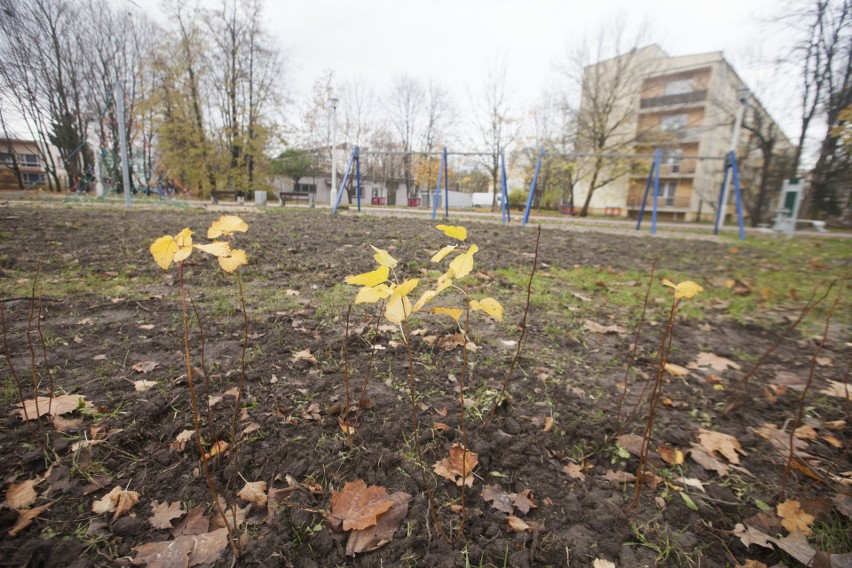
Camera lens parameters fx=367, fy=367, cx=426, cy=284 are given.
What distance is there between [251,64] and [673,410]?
2804 centimetres

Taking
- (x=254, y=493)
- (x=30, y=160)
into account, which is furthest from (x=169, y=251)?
(x=30, y=160)

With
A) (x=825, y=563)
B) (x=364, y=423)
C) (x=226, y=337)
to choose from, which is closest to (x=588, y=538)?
(x=825, y=563)

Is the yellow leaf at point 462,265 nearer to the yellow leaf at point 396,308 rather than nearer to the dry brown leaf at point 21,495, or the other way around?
the yellow leaf at point 396,308

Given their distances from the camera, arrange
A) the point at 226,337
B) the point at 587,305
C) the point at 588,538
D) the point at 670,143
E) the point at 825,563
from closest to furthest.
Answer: the point at 825,563
the point at 588,538
the point at 226,337
the point at 587,305
the point at 670,143

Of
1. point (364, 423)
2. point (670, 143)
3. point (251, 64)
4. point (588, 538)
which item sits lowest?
point (588, 538)

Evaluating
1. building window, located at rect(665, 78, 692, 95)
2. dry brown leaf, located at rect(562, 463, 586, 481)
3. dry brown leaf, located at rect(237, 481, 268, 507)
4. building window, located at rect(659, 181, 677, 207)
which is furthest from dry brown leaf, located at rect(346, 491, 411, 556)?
building window, located at rect(665, 78, 692, 95)

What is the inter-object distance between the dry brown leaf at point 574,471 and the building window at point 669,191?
1389 inches

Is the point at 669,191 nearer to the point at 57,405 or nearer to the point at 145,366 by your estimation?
the point at 145,366

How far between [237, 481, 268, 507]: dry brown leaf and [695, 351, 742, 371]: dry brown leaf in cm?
240

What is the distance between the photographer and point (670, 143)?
22.2 meters

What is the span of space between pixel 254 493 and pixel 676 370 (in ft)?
7.16

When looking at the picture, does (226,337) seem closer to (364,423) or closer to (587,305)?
(364,423)

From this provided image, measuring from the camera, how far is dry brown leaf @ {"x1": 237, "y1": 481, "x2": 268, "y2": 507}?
1056 millimetres

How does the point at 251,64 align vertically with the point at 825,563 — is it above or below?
above
